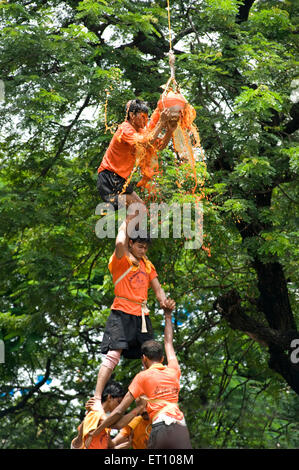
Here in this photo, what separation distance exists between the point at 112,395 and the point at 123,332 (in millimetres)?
489

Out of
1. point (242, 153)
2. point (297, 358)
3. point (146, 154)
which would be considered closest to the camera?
point (146, 154)

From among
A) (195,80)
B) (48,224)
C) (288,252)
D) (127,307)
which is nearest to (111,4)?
(195,80)

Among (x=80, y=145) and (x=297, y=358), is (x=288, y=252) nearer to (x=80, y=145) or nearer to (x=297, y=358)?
(x=297, y=358)

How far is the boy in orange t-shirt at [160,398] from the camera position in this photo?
15.3 feet

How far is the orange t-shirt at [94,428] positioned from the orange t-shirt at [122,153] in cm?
172

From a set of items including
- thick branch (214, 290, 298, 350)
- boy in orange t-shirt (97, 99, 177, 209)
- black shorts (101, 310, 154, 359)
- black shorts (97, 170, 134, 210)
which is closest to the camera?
boy in orange t-shirt (97, 99, 177, 209)

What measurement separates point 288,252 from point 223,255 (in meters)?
0.84

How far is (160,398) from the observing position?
4840 millimetres

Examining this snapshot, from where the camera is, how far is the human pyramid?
4996 mm

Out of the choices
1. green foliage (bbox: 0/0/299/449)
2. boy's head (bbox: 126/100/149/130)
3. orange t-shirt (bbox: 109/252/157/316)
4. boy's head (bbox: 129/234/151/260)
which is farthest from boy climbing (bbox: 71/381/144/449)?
green foliage (bbox: 0/0/299/449)

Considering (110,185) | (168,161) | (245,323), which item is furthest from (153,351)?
(245,323)

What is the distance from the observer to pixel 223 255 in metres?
8.82

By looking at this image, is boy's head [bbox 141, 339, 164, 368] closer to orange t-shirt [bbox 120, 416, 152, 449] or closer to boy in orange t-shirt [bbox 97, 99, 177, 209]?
orange t-shirt [bbox 120, 416, 152, 449]

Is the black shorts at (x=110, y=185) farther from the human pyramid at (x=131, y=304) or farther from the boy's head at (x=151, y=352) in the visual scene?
the boy's head at (x=151, y=352)
